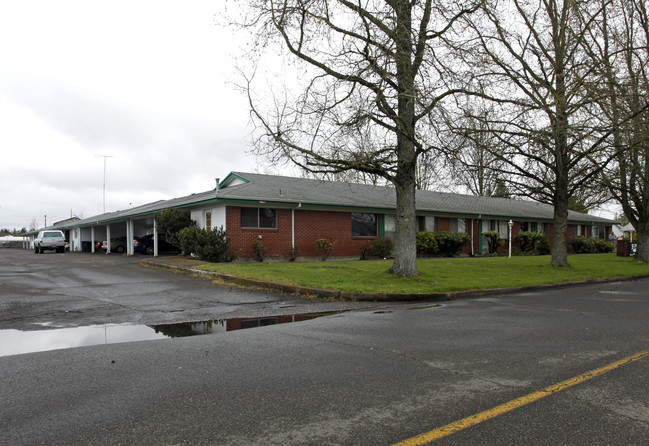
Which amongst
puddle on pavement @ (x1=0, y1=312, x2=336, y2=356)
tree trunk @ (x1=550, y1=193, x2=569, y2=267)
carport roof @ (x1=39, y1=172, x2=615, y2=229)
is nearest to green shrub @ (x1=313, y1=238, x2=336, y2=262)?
carport roof @ (x1=39, y1=172, x2=615, y2=229)

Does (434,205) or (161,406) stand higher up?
(434,205)

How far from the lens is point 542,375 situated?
4.75 m

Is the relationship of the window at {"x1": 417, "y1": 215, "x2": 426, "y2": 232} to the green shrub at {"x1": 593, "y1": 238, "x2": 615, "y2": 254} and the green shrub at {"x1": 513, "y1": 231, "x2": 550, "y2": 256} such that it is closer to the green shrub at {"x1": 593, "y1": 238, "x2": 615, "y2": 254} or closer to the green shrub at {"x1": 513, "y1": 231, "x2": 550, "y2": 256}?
the green shrub at {"x1": 513, "y1": 231, "x2": 550, "y2": 256}

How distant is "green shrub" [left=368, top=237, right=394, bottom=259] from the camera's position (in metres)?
24.2

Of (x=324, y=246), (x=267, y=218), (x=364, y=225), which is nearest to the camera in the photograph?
(x=267, y=218)

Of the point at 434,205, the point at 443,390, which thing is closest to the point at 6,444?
the point at 443,390

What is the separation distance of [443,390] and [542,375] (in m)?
1.26

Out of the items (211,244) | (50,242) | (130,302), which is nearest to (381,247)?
(211,244)

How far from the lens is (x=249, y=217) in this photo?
20844 mm

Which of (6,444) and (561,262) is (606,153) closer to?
(561,262)

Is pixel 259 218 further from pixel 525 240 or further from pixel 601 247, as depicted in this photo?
pixel 601 247

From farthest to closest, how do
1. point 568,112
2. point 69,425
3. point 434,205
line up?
point 434,205 → point 568,112 → point 69,425

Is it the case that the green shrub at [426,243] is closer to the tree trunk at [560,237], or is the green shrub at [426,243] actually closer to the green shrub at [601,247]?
the tree trunk at [560,237]

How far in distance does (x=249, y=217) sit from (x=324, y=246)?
4.19 m
